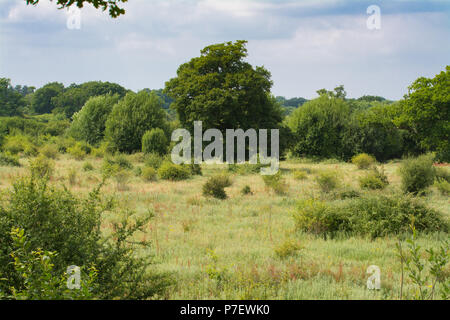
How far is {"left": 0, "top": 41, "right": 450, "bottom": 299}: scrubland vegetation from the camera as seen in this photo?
4285mm

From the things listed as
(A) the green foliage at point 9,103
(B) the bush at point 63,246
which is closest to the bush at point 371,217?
(B) the bush at point 63,246

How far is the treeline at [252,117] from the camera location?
2034cm

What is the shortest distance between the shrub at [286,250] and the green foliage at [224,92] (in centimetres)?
1636

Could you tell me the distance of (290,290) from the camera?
16.1 ft

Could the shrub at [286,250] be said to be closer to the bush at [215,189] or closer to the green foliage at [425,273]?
the green foliage at [425,273]

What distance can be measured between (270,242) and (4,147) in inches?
1084

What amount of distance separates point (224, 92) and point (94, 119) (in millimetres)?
20059

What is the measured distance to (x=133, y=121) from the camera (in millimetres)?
31656

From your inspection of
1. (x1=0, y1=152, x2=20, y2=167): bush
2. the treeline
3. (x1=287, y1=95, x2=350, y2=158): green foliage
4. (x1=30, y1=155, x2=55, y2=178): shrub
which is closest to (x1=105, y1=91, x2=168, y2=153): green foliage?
the treeline

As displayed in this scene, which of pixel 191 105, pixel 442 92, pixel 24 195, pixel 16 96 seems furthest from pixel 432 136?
pixel 16 96

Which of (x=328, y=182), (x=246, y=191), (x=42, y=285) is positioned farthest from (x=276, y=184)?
(x=42, y=285)

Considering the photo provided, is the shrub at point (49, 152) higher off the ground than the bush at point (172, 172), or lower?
higher

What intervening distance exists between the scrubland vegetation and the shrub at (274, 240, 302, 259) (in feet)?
0.06
